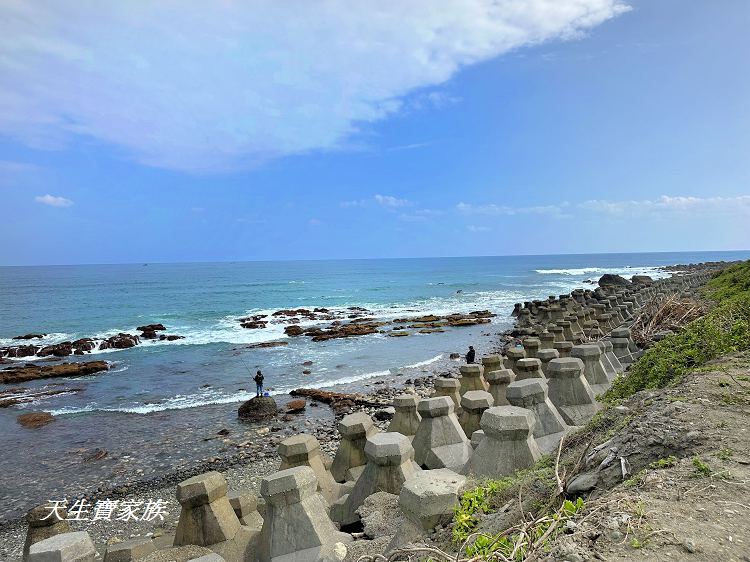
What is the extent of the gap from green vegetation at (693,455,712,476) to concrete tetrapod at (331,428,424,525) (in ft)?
8.61

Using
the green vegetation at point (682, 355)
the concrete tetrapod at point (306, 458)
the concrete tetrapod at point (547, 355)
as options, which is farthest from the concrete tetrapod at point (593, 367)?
the concrete tetrapod at point (306, 458)

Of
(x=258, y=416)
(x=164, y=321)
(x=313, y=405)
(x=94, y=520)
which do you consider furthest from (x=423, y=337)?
(x=164, y=321)

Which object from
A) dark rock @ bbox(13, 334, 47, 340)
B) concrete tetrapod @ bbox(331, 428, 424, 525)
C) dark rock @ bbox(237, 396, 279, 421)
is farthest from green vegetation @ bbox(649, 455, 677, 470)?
dark rock @ bbox(13, 334, 47, 340)

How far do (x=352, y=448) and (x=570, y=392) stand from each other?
3.19 m

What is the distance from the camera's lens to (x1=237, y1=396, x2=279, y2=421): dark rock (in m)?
16.1

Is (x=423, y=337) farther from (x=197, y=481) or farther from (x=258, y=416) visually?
(x=197, y=481)

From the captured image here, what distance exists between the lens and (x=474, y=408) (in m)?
6.45

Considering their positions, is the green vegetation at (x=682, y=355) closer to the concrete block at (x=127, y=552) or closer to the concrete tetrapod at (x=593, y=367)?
the concrete tetrapod at (x=593, y=367)

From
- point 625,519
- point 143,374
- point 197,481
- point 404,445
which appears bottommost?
point 143,374

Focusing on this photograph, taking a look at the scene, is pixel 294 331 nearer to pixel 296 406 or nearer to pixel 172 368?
pixel 172 368

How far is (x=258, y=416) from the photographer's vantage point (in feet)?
52.9

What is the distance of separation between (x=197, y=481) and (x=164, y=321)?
44.6m

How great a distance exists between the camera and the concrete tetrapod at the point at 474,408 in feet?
21.0

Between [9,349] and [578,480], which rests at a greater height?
[578,480]
